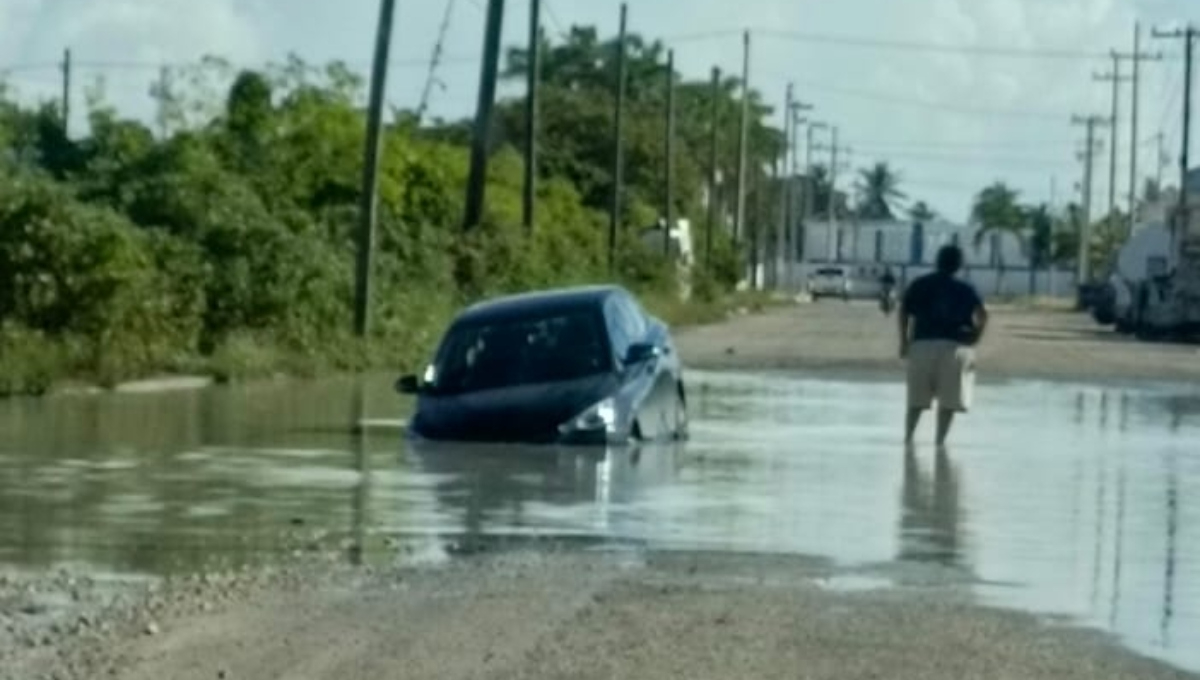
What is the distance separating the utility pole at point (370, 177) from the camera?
46000mm

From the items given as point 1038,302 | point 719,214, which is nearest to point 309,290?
point 719,214

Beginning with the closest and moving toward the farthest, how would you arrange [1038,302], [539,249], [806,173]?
[539,249] < [1038,302] < [806,173]

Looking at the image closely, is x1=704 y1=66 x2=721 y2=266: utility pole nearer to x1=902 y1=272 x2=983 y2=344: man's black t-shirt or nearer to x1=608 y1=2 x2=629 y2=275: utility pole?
x1=608 y1=2 x2=629 y2=275: utility pole

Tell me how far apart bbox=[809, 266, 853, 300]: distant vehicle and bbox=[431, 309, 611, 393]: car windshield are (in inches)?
4677

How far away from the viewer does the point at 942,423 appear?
28.3 meters

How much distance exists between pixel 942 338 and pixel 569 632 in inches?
556

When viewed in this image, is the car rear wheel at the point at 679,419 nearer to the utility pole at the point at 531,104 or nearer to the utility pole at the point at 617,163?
the utility pole at the point at 531,104

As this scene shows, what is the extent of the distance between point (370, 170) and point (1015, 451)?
19.1 meters

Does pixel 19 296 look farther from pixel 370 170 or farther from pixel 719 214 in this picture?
pixel 719 214

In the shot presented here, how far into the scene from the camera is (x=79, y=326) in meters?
38.2

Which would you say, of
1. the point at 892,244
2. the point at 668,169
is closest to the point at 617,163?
the point at 668,169

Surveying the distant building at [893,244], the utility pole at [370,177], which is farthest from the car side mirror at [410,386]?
the distant building at [893,244]

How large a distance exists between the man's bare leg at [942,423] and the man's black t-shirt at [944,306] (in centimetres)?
64

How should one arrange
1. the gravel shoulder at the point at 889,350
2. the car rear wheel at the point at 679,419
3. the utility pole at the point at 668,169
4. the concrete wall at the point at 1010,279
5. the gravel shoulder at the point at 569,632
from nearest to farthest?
the gravel shoulder at the point at 569,632 < the car rear wheel at the point at 679,419 < the gravel shoulder at the point at 889,350 < the utility pole at the point at 668,169 < the concrete wall at the point at 1010,279
